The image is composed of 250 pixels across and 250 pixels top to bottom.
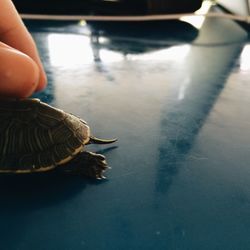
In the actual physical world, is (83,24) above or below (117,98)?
below

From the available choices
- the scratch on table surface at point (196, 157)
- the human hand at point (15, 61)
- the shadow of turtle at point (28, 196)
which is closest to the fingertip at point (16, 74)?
the human hand at point (15, 61)

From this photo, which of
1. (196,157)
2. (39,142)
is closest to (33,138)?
(39,142)

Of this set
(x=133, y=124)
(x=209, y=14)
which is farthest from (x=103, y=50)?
(x=209, y=14)

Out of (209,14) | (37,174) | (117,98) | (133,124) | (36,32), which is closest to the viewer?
(37,174)

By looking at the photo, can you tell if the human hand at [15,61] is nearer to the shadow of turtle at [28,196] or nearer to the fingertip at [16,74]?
the fingertip at [16,74]

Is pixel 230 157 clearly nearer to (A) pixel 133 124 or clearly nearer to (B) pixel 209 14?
(A) pixel 133 124

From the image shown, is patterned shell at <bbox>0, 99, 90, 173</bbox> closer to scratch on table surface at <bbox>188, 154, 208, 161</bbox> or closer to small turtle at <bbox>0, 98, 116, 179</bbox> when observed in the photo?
small turtle at <bbox>0, 98, 116, 179</bbox>

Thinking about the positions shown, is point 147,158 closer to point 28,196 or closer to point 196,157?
point 196,157

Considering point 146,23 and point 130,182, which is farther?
point 146,23
